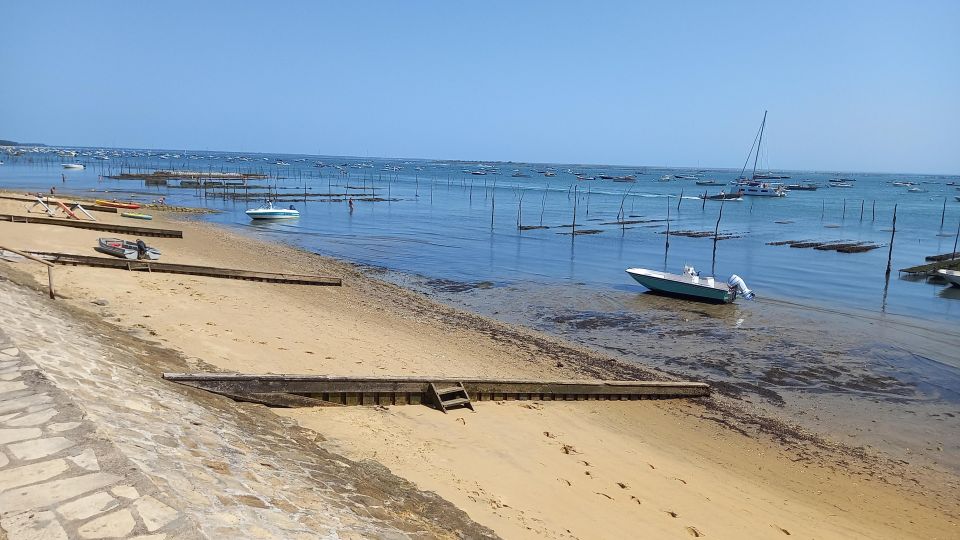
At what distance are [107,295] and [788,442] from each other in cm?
1451

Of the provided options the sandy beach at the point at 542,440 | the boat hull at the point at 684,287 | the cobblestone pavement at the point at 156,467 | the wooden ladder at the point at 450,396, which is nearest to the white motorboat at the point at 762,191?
the boat hull at the point at 684,287

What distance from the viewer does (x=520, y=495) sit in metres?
7.97

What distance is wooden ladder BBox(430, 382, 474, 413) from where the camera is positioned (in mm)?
10750

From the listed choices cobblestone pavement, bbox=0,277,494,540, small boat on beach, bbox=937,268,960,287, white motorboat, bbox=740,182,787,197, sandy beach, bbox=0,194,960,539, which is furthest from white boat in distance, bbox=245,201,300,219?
white motorboat, bbox=740,182,787,197

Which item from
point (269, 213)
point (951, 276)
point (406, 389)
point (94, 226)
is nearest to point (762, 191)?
point (951, 276)

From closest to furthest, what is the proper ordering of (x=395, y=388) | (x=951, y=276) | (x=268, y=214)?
(x=395, y=388)
(x=951, y=276)
(x=268, y=214)

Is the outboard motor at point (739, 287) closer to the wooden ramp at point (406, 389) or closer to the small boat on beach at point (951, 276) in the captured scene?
the wooden ramp at point (406, 389)

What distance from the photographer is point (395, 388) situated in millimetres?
10578

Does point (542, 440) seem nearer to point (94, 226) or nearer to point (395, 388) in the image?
point (395, 388)

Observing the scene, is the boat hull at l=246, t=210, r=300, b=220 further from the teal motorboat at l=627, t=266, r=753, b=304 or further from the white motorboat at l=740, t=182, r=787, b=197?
the white motorboat at l=740, t=182, r=787, b=197

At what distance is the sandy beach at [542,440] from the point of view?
8.16 meters

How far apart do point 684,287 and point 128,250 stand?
69.3 ft

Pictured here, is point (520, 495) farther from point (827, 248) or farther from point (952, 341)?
point (827, 248)

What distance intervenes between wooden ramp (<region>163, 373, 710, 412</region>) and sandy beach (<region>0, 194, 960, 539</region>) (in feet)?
0.75
